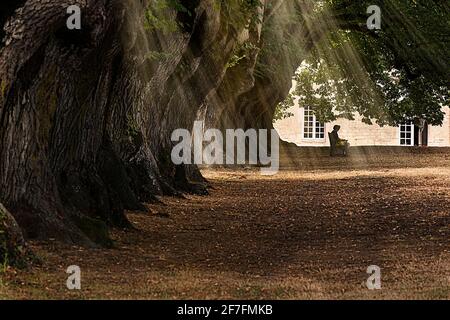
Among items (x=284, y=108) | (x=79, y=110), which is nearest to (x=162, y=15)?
(x=79, y=110)

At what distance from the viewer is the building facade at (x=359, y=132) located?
203 feet

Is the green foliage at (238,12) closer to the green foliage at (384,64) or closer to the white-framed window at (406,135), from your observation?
the green foliage at (384,64)

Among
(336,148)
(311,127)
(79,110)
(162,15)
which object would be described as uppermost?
(311,127)

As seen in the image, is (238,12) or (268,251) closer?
(268,251)

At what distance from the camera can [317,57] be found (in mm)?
41688

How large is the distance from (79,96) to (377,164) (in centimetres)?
2792

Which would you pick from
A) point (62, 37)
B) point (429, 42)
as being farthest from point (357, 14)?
point (62, 37)

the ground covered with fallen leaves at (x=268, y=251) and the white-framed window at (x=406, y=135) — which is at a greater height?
the white-framed window at (x=406, y=135)

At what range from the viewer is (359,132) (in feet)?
211

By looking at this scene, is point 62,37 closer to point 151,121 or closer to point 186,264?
point 186,264

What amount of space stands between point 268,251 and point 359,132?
5303 cm

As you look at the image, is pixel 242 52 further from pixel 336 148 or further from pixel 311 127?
pixel 311 127

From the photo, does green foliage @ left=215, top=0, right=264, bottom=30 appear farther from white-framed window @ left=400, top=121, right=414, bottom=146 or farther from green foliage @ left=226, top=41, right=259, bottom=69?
white-framed window @ left=400, top=121, right=414, bottom=146

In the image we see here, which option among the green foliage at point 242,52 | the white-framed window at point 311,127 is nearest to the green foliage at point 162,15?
the green foliage at point 242,52
